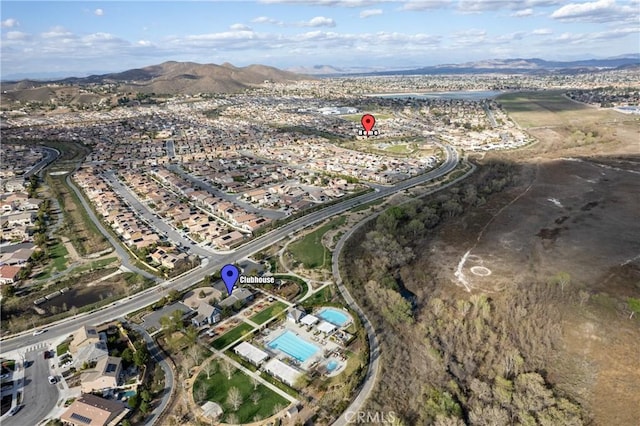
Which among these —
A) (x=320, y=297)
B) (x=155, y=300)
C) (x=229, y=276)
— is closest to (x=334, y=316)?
(x=320, y=297)

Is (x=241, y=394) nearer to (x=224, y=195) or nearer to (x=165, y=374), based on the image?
(x=165, y=374)

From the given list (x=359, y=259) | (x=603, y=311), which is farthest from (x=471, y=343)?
(x=359, y=259)

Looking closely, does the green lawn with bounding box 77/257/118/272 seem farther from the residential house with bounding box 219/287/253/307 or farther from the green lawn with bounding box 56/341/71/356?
the residential house with bounding box 219/287/253/307

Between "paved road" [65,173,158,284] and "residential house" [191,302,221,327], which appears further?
"paved road" [65,173,158,284]

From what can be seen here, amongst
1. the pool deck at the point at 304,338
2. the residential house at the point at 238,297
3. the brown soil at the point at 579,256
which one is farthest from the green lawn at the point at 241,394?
the brown soil at the point at 579,256

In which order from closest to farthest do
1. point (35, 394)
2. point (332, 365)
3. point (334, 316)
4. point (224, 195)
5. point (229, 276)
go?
point (35, 394) < point (332, 365) < point (334, 316) < point (229, 276) < point (224, 195)

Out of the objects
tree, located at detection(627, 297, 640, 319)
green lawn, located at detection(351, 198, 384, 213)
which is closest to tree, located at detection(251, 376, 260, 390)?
tree, located at detection(627, 297, 640, 319)
